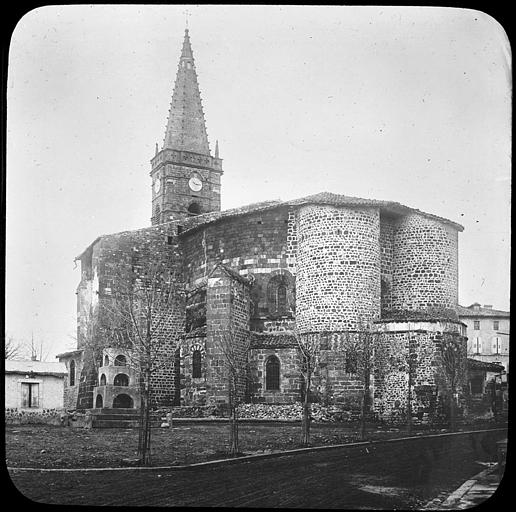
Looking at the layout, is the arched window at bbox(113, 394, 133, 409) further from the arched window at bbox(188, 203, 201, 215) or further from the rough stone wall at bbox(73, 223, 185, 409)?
the arched window at bbox(188, 203, 201, 215)

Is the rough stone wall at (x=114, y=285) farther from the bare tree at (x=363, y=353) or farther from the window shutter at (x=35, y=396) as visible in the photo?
the bare tree at (x=363, y=353)

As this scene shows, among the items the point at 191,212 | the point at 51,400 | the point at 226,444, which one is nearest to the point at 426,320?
the point at 226,444

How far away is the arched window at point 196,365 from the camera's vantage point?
27906 millimetres

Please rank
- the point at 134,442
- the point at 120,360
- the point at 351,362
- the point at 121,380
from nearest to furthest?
the point at 134,442, the point at 120,360, the point at 121,380, the point at 351,362

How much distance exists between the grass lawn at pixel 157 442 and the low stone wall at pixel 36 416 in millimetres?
205

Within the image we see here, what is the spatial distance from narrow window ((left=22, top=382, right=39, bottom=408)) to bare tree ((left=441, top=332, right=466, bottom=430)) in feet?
39.6

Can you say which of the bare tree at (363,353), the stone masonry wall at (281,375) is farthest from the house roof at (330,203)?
the stone masonry wall at (281,375)

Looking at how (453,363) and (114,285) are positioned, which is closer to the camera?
(114,285)

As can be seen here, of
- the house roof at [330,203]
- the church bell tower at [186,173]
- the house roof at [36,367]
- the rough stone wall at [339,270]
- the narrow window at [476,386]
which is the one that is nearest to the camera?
the house roof at [36,367]

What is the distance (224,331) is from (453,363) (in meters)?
7.39

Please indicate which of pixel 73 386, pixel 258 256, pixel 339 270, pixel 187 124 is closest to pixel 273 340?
pixel 258 256

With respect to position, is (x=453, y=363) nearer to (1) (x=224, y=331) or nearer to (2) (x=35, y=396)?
(1) (x=224, y=331)

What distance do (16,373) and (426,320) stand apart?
500 inches

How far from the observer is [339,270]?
91.2 ft
